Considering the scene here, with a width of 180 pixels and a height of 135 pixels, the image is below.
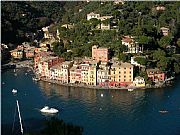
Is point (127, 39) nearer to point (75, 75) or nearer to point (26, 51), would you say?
point (75, 75)

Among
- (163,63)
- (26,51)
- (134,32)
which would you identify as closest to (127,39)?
(134,32)

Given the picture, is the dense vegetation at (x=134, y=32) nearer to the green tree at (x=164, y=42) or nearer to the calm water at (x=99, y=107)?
the green tree at (x=164, y=42)

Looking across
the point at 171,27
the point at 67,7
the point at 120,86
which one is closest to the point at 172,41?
the point at 171,27

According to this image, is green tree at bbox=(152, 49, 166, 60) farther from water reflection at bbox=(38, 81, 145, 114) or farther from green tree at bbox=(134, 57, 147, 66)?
water reflection at bbox=(38, 81, 145, 114)

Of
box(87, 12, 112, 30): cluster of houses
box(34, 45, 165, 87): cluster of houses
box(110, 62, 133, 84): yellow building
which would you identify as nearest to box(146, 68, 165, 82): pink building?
box(34, 45, 165, 87): cluster of houses

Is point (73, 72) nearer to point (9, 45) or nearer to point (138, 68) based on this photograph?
point (138, 68)

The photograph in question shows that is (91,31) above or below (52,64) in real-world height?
above
